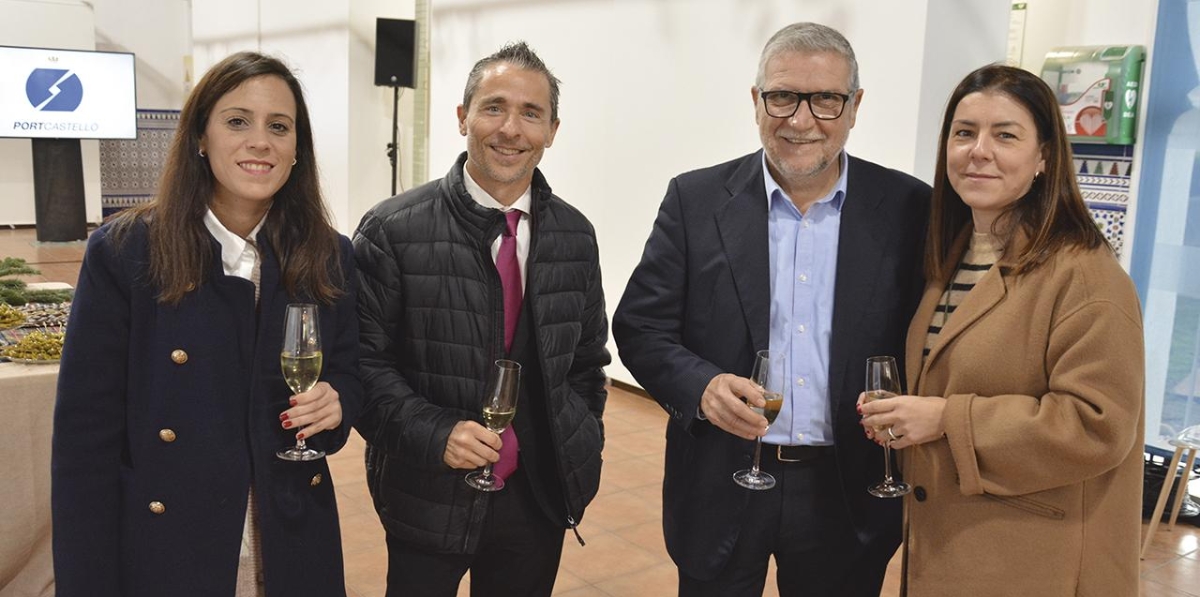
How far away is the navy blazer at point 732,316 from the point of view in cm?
218

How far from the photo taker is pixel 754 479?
6.92 feet

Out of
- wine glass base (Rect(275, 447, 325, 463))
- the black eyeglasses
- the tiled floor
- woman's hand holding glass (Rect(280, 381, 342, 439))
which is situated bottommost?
the tiled floor

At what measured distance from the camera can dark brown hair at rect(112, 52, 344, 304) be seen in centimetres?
179

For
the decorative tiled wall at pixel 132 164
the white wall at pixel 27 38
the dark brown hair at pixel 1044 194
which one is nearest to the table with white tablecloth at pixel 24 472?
the dark brown hair at pixel 1044 194

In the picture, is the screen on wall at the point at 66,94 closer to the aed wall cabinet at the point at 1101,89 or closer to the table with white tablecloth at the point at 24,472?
the table with white tablecloth at the point at 24,472

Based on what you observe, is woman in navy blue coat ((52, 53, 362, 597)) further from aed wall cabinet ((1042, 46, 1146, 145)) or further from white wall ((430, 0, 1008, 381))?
aed wall cabinet ((1042, 46, 1146, 145))

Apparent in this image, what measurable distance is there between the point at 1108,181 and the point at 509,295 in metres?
4.26

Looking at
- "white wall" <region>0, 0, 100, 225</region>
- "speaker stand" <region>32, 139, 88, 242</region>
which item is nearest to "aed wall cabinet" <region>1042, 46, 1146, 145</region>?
"speaker stand" <region>32, 139, 88, 242</region>

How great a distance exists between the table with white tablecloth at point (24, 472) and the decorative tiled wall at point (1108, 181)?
15.9 feet

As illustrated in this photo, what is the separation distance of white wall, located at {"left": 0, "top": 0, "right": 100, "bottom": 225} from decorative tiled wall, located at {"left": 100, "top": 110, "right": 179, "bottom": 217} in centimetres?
54

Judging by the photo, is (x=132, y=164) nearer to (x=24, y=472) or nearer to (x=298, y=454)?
(x=24, y=472)

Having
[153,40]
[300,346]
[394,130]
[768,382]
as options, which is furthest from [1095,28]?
[153,40]

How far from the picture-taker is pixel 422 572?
2178mm

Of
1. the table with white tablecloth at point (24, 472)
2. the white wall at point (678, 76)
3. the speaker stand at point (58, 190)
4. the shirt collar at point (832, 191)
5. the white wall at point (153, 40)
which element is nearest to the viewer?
the shirt collar at point (832, 191)
